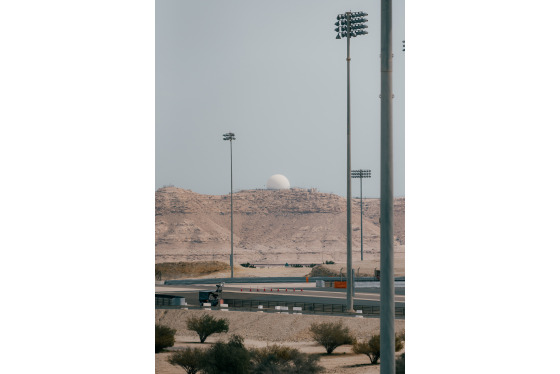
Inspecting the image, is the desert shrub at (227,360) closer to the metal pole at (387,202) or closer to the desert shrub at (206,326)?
the desert shrub at (206,326)

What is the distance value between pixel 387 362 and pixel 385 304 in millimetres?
817

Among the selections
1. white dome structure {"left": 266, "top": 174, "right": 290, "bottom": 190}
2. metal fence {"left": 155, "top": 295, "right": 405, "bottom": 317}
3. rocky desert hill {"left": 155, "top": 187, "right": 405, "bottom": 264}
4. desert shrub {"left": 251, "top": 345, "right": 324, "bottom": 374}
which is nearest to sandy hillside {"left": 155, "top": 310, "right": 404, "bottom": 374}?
desert shrub {"left": 251, "top": 345, "right": 324, "bottom": 374}

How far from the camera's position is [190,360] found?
26.9 meters

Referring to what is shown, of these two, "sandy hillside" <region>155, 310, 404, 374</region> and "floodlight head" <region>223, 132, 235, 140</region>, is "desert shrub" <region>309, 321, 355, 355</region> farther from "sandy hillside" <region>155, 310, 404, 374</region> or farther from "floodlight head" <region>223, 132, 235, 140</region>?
"floodlight head" <region>223, 132, 235, 140</region>

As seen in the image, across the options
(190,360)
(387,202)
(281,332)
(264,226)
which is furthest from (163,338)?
(264,226)

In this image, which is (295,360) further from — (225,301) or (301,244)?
(301,244)

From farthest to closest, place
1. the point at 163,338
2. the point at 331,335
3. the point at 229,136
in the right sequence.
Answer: the point at 229,136
the point at 163,338
the point at 331,335

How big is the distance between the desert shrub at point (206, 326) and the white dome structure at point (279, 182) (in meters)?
139

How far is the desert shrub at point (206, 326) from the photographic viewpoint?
3462 centimetres

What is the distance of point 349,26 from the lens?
37.8m

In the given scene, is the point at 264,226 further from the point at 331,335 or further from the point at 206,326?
the point at 331,335

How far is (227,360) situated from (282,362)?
6.03 feet

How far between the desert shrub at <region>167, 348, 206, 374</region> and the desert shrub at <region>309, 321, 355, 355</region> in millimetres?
5622
